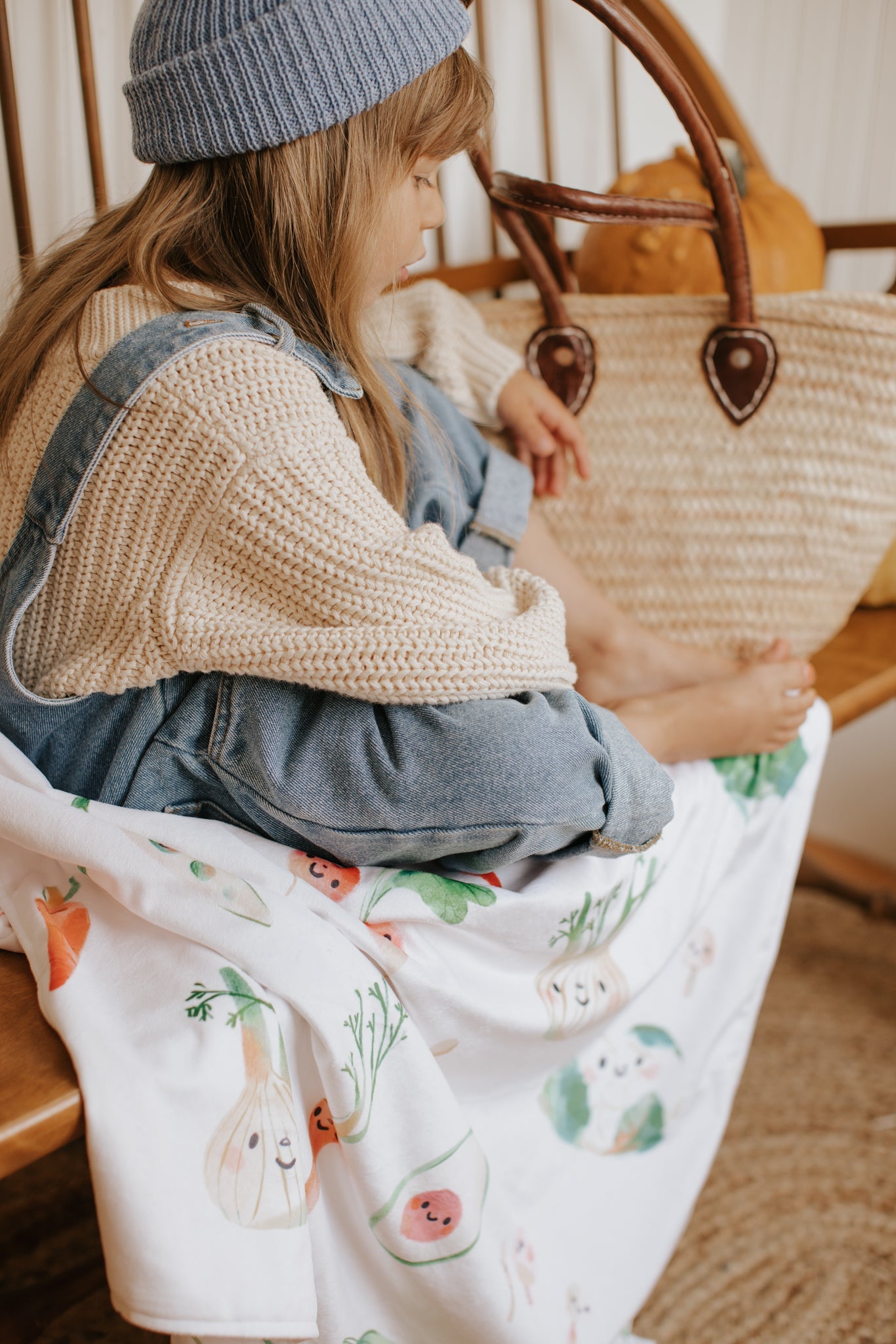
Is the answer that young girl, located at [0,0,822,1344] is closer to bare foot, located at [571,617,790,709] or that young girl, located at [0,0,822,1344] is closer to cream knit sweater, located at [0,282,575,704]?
cream knit sweater, located at [0,282,575,704]

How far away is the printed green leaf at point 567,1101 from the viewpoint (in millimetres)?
748

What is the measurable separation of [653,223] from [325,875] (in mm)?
546

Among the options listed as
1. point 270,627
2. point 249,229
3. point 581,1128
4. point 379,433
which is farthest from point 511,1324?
point 249,229

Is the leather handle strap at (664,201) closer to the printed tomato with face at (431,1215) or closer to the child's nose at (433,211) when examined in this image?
the child's nose at (433,211)

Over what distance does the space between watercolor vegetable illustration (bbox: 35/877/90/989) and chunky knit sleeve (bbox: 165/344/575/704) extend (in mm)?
137

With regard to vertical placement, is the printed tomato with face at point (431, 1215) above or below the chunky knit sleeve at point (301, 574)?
below

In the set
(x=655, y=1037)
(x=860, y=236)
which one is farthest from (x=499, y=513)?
(x=860, y=236)

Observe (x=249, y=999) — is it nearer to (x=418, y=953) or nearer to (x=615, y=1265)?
(x=418, y=953)

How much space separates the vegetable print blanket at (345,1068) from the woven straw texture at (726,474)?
233 mm

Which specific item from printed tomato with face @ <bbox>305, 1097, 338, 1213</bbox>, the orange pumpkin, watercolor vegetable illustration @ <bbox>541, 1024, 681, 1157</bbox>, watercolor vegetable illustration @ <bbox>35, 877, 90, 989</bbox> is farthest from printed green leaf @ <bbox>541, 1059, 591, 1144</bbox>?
the orange pumpkin

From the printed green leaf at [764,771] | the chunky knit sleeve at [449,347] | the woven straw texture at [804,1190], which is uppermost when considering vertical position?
the chunky knit sleeve at [449,347]

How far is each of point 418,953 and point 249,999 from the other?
0.12 metres

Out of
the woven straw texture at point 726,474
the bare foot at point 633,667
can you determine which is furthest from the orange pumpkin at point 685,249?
the bare foot at point 633,667

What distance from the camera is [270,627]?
574 mm
